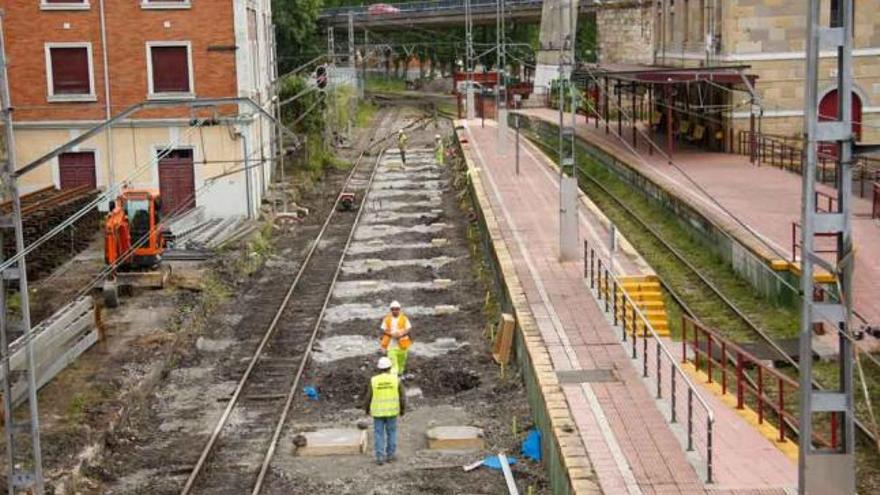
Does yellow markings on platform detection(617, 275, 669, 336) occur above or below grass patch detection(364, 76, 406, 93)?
below

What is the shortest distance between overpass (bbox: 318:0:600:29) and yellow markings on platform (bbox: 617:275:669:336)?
230 feet

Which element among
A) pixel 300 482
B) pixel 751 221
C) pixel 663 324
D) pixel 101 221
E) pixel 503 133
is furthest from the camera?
pixel 503 133

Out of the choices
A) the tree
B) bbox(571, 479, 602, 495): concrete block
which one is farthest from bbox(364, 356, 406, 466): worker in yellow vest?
the tree

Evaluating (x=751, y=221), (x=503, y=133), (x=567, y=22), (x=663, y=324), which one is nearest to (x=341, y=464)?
(x=663, y=324)

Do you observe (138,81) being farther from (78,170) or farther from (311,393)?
(311,393)

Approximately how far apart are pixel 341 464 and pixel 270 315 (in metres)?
10.2

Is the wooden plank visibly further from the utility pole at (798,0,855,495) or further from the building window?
the building window

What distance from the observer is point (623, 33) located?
270ft

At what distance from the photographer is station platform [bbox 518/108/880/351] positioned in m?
24.8

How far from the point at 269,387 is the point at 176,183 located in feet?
60.4

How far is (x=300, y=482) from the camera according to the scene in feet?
53.7

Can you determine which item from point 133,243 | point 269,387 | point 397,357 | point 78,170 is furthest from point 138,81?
point 397,357

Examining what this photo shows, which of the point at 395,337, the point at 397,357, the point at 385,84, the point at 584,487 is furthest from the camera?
the point at 385,84

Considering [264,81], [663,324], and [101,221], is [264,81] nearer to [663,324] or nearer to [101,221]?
[101,221]
